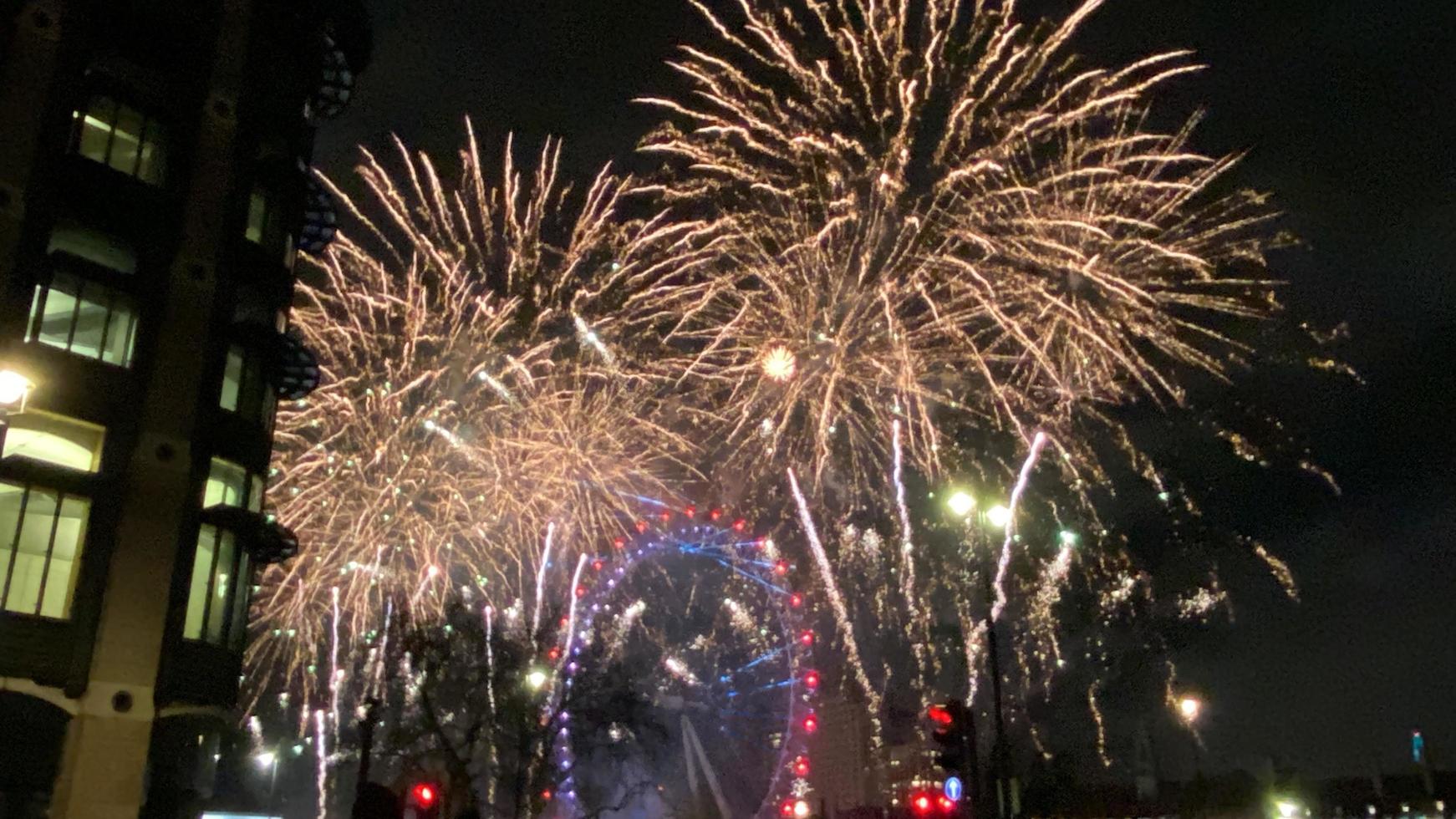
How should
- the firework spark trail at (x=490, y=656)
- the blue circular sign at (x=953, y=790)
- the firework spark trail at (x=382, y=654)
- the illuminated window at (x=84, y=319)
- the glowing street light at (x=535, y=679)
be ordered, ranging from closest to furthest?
the blue circular sign at (x=953, y=790) → the illuminated window at (x=84, y=319) → the firework spark trail at (x=382, y=654) → the glowing street light at (x=535, y=679) → the firework spark trail at (x=490, y=656)

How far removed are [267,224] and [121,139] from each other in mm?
3716

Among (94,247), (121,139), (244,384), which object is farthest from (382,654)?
(121,139)

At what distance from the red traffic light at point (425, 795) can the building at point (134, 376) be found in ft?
22.9

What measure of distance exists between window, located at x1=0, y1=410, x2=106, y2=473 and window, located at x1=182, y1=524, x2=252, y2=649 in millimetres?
2668

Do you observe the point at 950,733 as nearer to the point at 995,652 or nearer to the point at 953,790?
the point at 953,790

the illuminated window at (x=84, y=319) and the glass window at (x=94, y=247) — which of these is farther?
the glass window at (x=94, y=247)

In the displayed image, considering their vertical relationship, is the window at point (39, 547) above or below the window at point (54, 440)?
below

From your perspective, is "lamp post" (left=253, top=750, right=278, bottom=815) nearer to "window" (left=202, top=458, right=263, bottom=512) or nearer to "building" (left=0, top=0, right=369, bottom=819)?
"building" (left=0, top=0, right=369, bottom=819)

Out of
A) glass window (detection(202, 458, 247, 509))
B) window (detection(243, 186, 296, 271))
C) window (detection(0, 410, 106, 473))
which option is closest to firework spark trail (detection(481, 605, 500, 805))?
glass window (detection(202, 458, 247, 509))

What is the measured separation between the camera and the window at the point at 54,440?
2055cm

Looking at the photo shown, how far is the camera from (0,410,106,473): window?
20.5 meters

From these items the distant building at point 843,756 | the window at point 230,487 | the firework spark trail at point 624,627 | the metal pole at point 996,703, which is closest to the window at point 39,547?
the window at point 230,487

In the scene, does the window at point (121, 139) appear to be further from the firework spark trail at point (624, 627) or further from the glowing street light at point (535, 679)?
the firework spark trail at point (624, 627)

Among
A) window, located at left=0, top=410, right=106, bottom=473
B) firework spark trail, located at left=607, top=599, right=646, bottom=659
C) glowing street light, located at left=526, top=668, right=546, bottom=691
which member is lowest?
glowing street light, located at left=526, top=668, right=546, bottom=691
